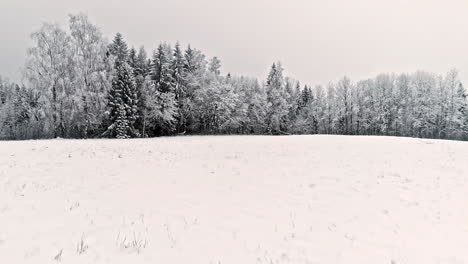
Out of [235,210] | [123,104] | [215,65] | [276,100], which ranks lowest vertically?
[235,210]

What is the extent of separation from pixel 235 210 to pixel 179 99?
1491 inches

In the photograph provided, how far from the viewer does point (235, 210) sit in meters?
7.25

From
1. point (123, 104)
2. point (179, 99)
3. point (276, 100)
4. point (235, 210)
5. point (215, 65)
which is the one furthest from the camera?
point (276, 100)

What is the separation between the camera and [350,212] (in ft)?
23.5

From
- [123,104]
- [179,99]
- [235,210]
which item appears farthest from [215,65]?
[235,210]

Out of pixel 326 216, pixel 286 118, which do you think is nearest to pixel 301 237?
pixel 326 216

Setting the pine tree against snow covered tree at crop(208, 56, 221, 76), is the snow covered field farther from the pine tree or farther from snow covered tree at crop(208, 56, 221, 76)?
snow covered tree at crop(208, 56, 221, 76)

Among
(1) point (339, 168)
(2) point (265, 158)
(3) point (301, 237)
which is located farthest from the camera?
(2) point (265, 158)

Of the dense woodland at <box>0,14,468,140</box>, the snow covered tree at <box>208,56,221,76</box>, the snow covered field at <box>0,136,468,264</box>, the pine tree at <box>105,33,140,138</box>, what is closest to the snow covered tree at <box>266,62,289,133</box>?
the dense woodland at <box>0,14,468,140</box>

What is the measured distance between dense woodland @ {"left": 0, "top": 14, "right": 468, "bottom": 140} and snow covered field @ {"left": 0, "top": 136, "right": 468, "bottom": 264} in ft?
60.1

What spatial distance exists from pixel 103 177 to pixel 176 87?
33807 millimetres

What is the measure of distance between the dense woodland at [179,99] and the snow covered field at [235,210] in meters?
18.3

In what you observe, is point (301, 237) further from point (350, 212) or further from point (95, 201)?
point (95, 201)

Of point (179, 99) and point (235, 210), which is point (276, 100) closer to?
point (179, 99)
